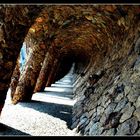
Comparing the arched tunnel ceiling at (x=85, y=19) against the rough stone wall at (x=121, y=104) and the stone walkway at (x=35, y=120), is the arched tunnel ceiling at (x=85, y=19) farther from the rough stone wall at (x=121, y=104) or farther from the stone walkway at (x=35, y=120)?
the stone walkway at (x=35, y=120)

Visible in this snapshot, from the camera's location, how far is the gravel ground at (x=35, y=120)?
7582 mm

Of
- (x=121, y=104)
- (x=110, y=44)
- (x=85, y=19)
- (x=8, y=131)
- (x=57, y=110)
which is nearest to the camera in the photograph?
(x=121, y=104)

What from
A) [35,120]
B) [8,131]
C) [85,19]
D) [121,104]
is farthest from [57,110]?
[121,104]

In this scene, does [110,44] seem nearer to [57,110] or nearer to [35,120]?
[57,110]

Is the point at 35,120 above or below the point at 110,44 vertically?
below

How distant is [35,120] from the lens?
895cm

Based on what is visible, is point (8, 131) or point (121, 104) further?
point (8, 131)

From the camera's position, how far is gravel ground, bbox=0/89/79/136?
7.58 m

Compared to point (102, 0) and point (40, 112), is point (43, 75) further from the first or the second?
point (102, 0)

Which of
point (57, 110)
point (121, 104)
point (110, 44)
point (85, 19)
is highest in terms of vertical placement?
point (85, 19)

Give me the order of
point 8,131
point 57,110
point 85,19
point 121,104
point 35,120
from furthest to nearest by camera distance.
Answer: point 85,19, point 57,110, point 35,120, point 8,131, point 121,104

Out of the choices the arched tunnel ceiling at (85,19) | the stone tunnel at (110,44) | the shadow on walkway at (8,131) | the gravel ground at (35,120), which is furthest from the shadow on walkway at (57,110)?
the arched tunnel ceiling at (85,19)

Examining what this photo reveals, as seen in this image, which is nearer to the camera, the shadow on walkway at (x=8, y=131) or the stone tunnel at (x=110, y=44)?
the stone tunnel at (x=110, y=44)

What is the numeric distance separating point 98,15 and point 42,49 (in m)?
3.39
